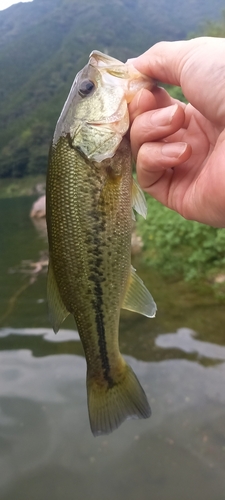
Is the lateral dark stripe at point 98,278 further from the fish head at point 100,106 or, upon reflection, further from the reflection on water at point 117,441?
the reflection on water at point 117,441

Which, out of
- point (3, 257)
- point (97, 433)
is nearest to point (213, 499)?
point (97, 433)

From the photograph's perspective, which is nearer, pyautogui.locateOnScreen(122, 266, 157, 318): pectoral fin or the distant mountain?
pyautogui.locateOnScreen(122, 266, 157, 318): pectoral fin

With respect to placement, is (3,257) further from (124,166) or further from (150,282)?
(124,166)

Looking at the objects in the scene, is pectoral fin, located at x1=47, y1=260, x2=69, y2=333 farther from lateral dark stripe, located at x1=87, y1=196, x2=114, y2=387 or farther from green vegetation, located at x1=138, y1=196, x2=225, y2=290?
green vegetation, located at x1=138, y1=196, x2=225, y2=290

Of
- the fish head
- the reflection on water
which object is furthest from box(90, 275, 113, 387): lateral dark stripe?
the reflection on water

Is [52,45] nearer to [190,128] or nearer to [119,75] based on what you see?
[190,128]

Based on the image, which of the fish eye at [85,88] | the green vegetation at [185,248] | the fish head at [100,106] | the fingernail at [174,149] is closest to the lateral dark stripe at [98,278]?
the fish head at [100,106]
